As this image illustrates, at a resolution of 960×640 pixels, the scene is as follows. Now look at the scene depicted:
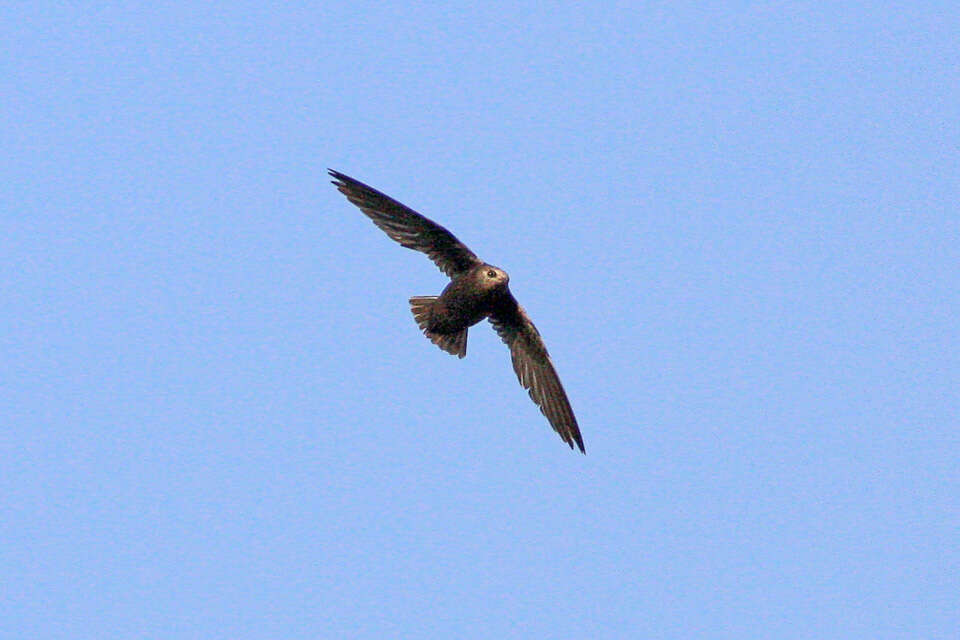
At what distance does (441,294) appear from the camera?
53.2 feet

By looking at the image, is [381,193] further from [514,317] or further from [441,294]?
[514,317]

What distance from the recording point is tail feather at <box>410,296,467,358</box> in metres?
16.3

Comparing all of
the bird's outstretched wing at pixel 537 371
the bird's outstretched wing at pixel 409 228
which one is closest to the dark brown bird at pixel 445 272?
the bird's outstretched wing at pixel 409 228

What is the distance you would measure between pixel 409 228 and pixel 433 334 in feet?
4.04

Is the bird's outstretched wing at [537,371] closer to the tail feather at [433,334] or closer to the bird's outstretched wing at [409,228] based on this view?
the tail feather at [433,334]

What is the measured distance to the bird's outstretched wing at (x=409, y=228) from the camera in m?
16.0

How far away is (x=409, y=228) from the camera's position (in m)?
16.2

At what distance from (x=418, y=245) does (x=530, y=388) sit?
2432 millimetres

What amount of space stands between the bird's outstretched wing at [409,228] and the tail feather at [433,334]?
1.42 feet

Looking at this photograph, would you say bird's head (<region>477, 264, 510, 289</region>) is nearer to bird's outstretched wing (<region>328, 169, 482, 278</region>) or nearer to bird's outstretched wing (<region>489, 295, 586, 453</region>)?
bird's outstretched wing (<region>328, 169, 482, 278</region>)

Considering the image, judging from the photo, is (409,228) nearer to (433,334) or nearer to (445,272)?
(445,272)

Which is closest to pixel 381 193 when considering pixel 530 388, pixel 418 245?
pixel 418 245

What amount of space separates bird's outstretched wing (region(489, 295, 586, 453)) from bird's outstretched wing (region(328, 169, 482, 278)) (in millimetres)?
1177

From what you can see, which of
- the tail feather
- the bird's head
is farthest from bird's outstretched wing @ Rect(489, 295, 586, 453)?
the bird's head
